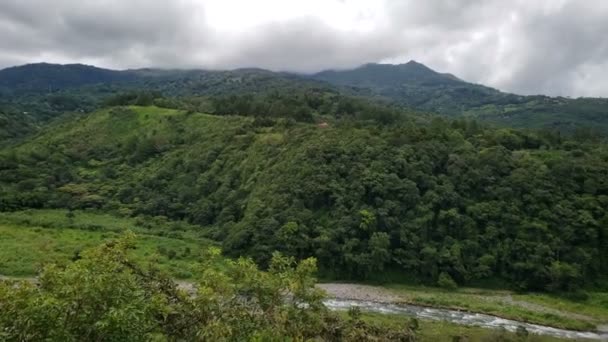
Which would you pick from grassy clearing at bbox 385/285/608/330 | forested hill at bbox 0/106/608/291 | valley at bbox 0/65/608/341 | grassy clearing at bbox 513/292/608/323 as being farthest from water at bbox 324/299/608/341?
forested hill at bbox 0/106/608/291

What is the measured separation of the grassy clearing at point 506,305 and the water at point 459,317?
3.24 feet

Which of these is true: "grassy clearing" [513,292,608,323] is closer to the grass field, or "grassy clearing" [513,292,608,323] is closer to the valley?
the grass field

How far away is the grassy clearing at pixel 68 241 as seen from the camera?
1908 inches

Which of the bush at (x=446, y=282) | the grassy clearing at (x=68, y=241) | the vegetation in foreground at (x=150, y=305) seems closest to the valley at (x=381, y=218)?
the bush at (x=446, y=282)

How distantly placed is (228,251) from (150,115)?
47.7m

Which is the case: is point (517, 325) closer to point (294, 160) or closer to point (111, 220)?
point (294, 160)

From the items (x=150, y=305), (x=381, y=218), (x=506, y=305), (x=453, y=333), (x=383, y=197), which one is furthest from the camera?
(x=383, y=197)

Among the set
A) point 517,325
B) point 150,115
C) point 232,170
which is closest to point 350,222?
point 517,325

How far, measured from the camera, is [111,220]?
6644 cm

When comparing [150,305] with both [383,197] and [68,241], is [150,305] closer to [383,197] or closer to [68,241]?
[383,197]

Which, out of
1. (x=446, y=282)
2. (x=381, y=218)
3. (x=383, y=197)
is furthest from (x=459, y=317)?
(x=383, y=197)

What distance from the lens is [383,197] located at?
58.2 m

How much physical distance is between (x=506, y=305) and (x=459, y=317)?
666 centimetres

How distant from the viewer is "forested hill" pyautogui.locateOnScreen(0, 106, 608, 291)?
53.4m
